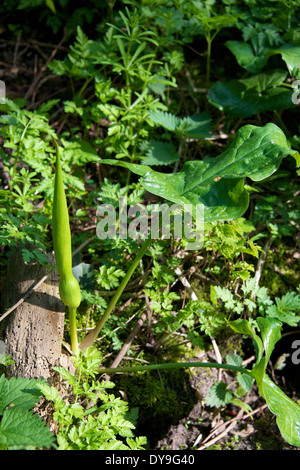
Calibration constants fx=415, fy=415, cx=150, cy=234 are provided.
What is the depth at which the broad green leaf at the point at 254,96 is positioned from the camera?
254cm

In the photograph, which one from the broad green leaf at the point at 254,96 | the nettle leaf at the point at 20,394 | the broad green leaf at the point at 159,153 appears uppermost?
the broad green leaf at the point at 254,96

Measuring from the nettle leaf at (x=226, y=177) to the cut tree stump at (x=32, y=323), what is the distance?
709mm

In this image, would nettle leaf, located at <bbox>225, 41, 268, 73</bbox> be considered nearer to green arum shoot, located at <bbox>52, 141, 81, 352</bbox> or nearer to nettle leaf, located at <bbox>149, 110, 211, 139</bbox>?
nettle leaf, located at <bbox>149, 110, 211, 139</bbox>

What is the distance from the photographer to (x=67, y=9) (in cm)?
307

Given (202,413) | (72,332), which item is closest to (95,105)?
(72,332)

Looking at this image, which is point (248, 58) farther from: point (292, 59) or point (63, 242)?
point (63, 242)

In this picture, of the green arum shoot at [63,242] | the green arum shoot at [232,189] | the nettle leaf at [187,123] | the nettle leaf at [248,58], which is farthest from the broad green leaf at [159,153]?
the green arum shoot at [63,242]

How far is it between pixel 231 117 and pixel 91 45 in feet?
3.36

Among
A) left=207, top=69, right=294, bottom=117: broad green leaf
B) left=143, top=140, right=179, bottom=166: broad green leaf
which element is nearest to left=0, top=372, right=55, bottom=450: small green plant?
left=143, top=140, right=179, bottom=166: broad green leaf

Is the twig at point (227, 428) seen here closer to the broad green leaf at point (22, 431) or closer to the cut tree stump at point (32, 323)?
the cut tree stump at point (32, 323)

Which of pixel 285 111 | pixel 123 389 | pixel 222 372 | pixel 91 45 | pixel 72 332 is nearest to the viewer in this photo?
pixel 72 332

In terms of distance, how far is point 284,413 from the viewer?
57.0 inches

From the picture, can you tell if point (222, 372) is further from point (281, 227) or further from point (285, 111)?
point (285, 111)

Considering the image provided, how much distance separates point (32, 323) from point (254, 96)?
74.6 inches
